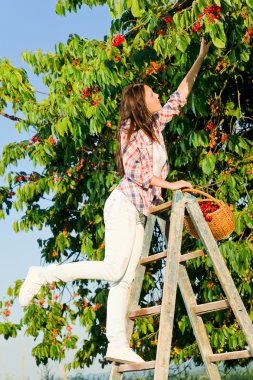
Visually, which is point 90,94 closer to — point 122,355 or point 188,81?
point 188,81

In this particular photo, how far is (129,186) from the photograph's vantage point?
515 centimetres

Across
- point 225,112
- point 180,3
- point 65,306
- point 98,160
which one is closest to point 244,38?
point 180,3

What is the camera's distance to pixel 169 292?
5.01 m

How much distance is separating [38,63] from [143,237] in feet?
14.0

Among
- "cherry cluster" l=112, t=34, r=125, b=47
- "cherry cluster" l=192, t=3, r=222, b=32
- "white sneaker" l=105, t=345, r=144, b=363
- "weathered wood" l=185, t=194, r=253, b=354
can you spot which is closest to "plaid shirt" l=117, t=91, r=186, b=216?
"weathered wood" l=185, t=194, r=253, b=354

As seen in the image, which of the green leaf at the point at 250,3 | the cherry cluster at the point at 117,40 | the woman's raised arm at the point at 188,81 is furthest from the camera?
→ the cherry cluster at the point at 117,40

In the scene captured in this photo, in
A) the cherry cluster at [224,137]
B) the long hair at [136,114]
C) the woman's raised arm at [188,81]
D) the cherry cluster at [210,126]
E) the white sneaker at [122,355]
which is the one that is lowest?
the white sneaker at [122,355]

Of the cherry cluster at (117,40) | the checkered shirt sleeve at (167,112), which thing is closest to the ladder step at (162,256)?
the checkered shirt sleeve at (167,112)

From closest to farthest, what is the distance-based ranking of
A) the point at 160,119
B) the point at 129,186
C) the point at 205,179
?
the point at 129,186
the point at 160,119
the point at 205,179

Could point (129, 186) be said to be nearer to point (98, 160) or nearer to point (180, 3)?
point (180, 3)

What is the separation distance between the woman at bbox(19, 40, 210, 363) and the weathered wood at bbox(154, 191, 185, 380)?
17cm

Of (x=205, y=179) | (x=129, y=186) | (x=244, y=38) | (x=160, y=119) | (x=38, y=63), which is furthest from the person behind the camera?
(x=38, y=63)

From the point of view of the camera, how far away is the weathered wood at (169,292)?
4855mm

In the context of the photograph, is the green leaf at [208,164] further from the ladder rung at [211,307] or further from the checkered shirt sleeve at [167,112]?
the ladder rung at [211,307]
